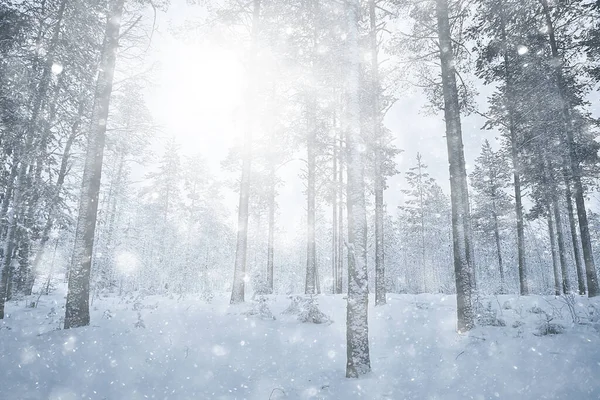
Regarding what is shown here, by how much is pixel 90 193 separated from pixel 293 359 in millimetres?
7198

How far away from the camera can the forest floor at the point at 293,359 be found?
4750 mm

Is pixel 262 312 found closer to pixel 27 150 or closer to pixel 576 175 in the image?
pixel 27 150

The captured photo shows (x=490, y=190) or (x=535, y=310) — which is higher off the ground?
(x=490, y=190)

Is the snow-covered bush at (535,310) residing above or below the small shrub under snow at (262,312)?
above

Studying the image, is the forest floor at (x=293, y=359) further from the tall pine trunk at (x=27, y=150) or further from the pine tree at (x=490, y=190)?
the pine tree at (x=490, y=190)

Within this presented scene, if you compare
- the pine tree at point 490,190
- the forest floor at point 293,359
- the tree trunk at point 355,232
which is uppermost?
the pine tree at point 490,190

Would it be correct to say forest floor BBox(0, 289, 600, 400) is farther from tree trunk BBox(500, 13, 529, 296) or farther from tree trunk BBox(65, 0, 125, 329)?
tree trunk BBox(500, 13, 529, 296)

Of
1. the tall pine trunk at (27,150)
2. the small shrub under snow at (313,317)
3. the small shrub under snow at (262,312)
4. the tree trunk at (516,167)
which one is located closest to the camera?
the small shrub under snow at (313,317)

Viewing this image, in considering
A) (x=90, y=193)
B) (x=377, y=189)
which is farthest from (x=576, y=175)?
(x=90, y=193)

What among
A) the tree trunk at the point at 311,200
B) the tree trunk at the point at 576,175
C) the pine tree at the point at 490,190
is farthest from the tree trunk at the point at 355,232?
the pine tree at the point at 490,190

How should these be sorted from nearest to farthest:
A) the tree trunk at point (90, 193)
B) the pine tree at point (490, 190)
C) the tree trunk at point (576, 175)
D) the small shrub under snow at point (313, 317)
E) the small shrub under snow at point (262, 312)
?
the tree trunk at point (90, 193)
the small shrub under snow at point (313, 317)
the small shrub under snow at point (262, 312)
the tree trunk at point (576, 175)
the pine tree at point (490, 190)

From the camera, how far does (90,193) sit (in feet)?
28.6

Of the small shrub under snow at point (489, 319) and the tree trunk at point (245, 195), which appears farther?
the tree trunk at point (245, 195)

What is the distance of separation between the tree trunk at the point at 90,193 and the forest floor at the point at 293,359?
2.11 feet
